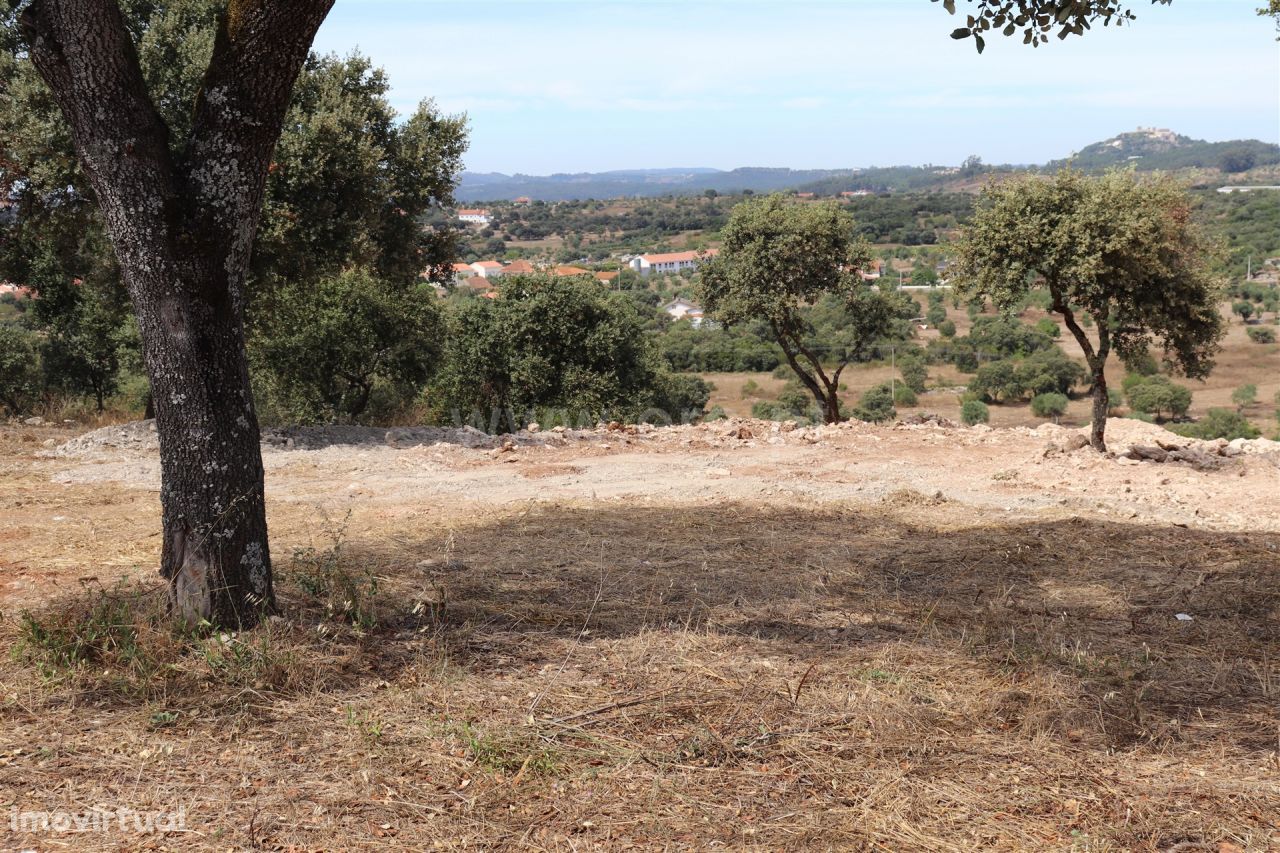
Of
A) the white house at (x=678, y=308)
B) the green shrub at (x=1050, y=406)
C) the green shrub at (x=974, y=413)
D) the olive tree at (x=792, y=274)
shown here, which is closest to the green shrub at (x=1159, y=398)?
the green shrub at (x=1050, y=406)

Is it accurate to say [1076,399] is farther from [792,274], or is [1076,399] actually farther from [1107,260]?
[1107,260]

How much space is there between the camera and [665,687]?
4461mm

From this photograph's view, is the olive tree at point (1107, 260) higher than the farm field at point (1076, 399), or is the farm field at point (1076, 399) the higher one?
the olive tree at point (1107, 260)

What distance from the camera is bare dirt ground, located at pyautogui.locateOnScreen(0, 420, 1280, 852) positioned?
3.39m

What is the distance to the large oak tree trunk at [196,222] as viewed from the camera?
14.2ft

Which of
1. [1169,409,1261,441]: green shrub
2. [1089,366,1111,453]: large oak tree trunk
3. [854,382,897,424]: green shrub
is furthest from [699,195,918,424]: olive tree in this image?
[1169,409,1261,441]: green shrub

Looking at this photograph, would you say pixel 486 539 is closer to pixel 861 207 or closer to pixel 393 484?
pixel 393 484

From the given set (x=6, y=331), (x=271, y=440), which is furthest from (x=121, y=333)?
(x=271, y=440)

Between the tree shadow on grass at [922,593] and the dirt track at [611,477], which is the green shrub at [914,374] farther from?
the tree shadow on grass at [922,593]

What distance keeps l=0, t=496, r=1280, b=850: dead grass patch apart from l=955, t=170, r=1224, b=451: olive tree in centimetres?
707

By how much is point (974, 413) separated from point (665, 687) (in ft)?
118

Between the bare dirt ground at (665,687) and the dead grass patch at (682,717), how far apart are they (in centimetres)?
2

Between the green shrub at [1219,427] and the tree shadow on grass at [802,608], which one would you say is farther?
the green shrub at [1219,427]

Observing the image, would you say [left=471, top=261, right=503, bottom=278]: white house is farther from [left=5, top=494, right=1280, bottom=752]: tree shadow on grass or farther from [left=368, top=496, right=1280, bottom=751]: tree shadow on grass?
[left=5, top=494, right=1280, bottom=752]: tree shadow on grass
